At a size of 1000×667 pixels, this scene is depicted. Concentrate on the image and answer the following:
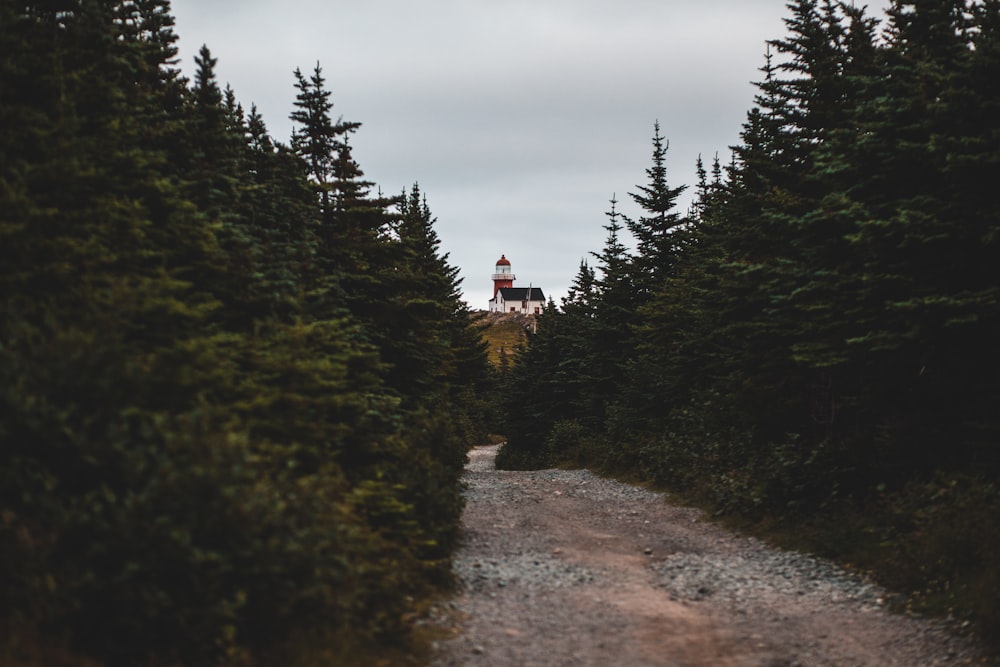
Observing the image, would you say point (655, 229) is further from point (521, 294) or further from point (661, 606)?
point (521, 294)

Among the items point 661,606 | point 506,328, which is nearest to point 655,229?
point 661,606

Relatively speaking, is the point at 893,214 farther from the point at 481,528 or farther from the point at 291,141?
the point at 291,141

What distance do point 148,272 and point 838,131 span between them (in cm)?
1431

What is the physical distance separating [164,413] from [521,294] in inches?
7410

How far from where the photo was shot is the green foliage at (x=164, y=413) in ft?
19.5

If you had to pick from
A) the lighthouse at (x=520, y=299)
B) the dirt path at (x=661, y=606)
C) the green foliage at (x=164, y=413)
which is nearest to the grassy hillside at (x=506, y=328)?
Answer: the lighthouse at (x=520, y=299)

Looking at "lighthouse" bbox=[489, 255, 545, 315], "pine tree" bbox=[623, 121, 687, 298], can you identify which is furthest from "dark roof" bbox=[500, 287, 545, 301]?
"pine tree" bbox=[623, 121, 687, 298]

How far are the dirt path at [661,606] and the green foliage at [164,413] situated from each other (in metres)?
1.14

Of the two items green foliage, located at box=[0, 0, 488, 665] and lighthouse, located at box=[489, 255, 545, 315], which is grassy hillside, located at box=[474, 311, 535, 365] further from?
green foliage, located at box=[0, 0, 488, 665]

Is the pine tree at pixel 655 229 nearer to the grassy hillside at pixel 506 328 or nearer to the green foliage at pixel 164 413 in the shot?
the green foliage at pixel 164 413

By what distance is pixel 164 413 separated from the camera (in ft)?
22.6

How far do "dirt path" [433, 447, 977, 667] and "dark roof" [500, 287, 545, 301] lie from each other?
17654 centimetres

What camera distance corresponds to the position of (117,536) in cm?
588

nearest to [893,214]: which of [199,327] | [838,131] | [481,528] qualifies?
[838,131]
